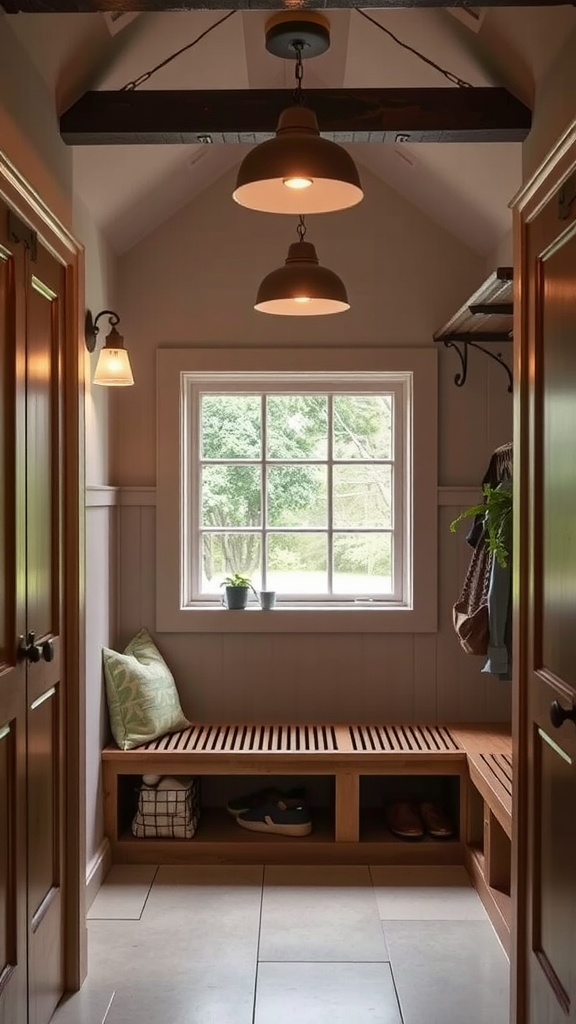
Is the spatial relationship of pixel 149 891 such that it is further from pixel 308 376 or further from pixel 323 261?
pixel 323 261

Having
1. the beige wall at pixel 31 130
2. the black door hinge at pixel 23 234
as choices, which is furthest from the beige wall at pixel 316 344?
the black door hinge at pixel 23 234

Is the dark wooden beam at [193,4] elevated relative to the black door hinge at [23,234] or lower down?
elevated

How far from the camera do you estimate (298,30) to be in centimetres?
246

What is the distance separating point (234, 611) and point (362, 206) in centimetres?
195

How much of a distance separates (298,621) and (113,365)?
145 centimetres

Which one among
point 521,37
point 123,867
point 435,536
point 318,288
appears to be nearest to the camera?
point 521,37

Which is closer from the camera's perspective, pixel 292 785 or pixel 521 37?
pixel 521 37

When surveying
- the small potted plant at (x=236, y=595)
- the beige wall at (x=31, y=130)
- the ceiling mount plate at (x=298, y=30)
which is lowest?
the small potted plant at (x=236, y=595)

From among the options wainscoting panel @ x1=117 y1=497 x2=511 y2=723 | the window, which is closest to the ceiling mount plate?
the window

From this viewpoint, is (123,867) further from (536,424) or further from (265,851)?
(536,424)

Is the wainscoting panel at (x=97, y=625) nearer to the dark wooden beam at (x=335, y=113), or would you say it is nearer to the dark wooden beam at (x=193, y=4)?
the dark wooden beam at (x=335, y=113)

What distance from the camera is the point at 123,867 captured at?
384cm

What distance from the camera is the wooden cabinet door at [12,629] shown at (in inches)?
85.9

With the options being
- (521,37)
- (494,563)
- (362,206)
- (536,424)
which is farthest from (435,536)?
(521,37)
